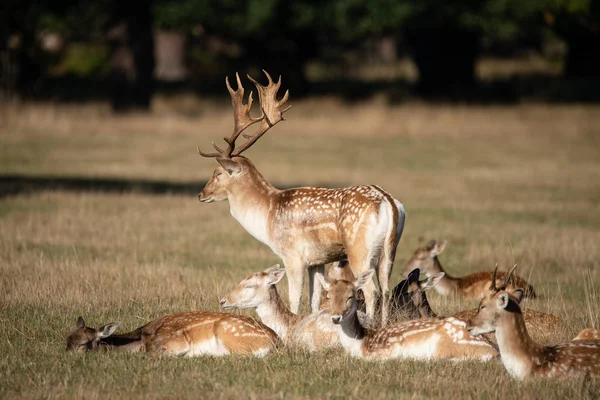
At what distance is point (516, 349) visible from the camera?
6.55 m

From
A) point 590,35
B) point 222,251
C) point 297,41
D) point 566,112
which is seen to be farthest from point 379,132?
point 222,251

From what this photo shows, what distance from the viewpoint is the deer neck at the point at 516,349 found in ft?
21.4

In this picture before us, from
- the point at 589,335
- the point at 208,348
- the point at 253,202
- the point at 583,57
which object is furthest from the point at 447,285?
the point at 583,57

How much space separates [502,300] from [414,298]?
1.93m

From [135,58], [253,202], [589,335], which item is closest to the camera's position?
[589,335]

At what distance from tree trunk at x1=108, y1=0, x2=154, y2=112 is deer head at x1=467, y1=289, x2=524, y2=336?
26678 mm

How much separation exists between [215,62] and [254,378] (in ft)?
150

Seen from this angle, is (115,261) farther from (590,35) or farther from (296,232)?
(590,35)

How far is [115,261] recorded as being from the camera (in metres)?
11.2

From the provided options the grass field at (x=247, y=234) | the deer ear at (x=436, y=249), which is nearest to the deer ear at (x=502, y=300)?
the grass field at (x=247, y=234)

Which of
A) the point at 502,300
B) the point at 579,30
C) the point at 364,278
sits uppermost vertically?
the point at 579,30

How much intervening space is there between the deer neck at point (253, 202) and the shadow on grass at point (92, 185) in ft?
26.6

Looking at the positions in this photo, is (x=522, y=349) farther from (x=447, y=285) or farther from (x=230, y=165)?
(x=230, y=165)

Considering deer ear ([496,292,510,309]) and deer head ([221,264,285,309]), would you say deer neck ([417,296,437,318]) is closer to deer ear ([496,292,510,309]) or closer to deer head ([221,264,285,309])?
deer head ([221,264,285,309])
